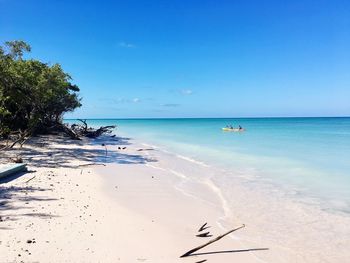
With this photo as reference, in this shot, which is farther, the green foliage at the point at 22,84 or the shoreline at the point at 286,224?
the green foliage at the point at 22,84

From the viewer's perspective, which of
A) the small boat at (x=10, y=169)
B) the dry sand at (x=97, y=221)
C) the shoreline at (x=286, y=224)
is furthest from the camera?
the small boat at (x=10, y=169)

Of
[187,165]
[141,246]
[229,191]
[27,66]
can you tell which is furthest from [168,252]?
[27,66]

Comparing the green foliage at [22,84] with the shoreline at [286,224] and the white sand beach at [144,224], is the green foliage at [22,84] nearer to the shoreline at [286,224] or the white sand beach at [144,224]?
the white sand beach at [144,224]

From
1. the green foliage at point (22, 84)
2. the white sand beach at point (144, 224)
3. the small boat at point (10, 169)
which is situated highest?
the green foliage at point (22, 84)

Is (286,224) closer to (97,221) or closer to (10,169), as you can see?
(97,221)

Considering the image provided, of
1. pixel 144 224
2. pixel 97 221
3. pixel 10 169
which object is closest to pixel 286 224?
pixel 144 224

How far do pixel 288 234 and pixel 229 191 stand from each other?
13.0 ft

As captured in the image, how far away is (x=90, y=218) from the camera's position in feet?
22.4

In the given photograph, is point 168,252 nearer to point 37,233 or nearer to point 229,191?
point 37,233

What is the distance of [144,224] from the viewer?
6.89 m

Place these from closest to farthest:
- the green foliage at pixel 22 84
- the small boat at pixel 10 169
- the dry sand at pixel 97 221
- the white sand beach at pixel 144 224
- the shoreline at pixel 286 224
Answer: the dry sand at pixel 97 221, the white sand beach at pixel 144 224, the shoreline at pixel 286 224, the small boat at pixel 10 169, the green foliage at pixel 22 84

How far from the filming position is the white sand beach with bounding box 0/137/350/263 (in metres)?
5.34

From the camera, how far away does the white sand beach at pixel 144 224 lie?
5.34m

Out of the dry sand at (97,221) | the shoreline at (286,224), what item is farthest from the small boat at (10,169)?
the shoreline at (286,224)
